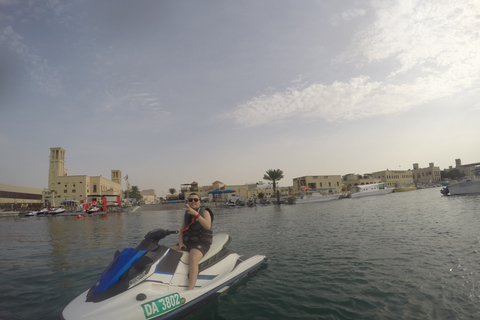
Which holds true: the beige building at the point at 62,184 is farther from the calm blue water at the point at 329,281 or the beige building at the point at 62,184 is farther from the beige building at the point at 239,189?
the calm blue water at the point at 329,281

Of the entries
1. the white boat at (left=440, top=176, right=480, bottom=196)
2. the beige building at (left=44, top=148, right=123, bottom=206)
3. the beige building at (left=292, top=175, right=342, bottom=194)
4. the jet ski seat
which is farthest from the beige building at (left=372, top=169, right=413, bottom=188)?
the jet ski seat

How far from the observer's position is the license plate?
12.7 ft

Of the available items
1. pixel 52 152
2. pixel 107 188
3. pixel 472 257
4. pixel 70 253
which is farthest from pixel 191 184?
pixel 472 257

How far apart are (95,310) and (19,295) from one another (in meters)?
4.15

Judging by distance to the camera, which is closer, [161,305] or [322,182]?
[161,305]

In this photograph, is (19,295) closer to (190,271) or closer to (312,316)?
(190,271)

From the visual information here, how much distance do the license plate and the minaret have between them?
9827 cm


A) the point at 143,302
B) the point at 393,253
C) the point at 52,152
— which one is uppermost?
the point at 52,152

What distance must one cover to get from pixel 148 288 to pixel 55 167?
3921 inches

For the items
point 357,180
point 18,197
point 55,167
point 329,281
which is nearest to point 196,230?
point 329,281

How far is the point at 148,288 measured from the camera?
4195 mm

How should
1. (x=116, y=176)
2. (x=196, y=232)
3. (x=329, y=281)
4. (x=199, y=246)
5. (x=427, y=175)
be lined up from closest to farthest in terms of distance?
(x=199, y=246), (x=196, y=232), (x=329, y=281), (x=116, y=176), (x=427, y=175)

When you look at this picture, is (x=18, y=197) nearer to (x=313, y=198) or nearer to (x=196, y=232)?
(x=313, y=198)

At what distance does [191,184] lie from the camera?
9231 cm
